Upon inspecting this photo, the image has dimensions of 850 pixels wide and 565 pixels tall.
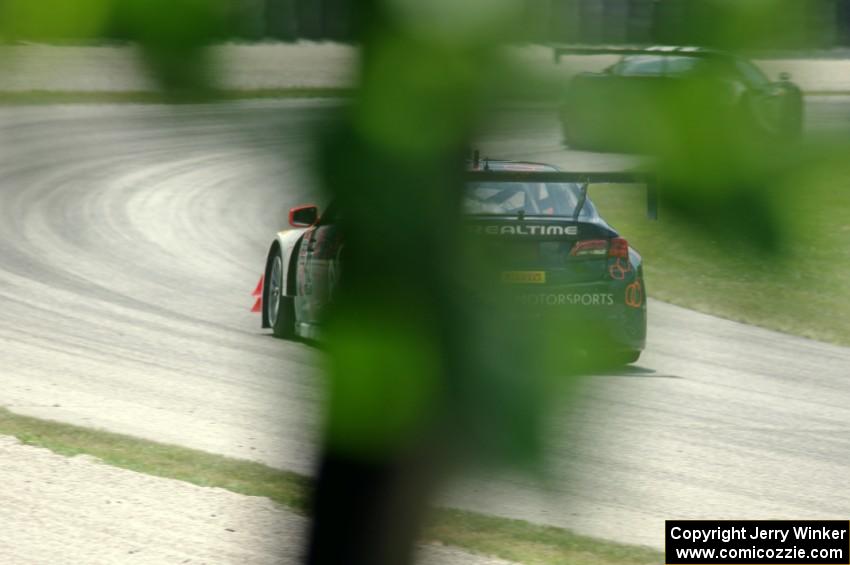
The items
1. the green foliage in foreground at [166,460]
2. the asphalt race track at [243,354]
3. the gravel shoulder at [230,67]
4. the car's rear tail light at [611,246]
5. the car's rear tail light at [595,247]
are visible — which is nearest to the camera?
the gravel shoulder at [230,67]

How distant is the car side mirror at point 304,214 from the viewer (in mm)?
998

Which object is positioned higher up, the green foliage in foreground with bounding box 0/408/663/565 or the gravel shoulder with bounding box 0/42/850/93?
the gravel shoulder with bounding box 0/42/850/93

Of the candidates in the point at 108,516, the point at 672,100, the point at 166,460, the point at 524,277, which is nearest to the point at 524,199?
the point at 524,277

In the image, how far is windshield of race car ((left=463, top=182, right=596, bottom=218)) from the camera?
104cm

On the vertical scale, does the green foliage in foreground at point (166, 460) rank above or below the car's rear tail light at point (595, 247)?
below

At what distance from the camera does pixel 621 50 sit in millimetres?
910

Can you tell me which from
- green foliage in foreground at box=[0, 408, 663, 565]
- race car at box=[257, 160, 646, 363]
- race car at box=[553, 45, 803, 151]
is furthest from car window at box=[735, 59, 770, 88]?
green foliage in foreground at box=[0, 408, 663, 565]

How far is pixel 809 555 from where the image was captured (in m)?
5.55

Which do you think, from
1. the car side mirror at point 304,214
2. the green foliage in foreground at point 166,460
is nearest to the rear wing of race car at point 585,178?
the car side mirror at point 304,214

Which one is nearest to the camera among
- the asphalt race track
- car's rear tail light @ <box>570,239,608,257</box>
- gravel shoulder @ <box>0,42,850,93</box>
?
gravel shoulder @ <box>0,42,850,93</box>

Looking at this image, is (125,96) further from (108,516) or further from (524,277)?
(108,516)

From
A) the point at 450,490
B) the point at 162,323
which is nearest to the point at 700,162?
the point at 450,490

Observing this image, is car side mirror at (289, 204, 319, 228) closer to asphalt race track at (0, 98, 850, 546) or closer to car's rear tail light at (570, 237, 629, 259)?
asphalt race track at (0, 98, 850, 546)

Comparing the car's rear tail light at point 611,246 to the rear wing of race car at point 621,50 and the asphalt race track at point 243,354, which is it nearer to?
the asphalt race track at point 243,354
